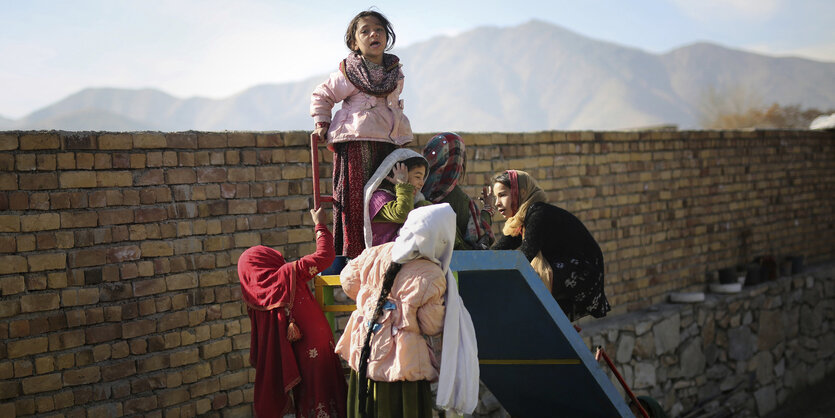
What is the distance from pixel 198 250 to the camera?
4754 mm

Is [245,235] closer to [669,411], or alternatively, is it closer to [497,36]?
[669,411]

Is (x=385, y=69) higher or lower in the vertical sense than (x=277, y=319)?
higher

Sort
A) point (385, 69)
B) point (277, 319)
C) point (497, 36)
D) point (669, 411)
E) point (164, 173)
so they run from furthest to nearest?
point (497, 36)
point (669, 411)
point (164, 173)
point (385, 69)
point (277, 319)

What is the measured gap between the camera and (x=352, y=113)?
399 centimetres

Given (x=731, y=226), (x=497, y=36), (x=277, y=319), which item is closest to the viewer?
(x=277, y=319)

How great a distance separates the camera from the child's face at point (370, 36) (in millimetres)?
3964

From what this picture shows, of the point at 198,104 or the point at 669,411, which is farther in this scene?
the point at 198,104

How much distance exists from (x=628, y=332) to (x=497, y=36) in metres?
83.2

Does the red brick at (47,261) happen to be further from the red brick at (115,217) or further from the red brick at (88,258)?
the red brick at (115,217)

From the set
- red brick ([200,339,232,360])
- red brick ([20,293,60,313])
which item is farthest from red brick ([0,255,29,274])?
red brick ([200,339,232,360])

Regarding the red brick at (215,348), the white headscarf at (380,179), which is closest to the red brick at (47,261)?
the red brick at (215,348)

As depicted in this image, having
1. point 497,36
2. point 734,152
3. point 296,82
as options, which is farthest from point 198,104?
point 734,152

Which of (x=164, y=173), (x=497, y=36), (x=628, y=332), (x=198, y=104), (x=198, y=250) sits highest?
(x=497, y=36)

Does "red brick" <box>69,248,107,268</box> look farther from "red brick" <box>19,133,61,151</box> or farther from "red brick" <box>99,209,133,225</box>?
"red brick" <box>19,133,61,151</box>
